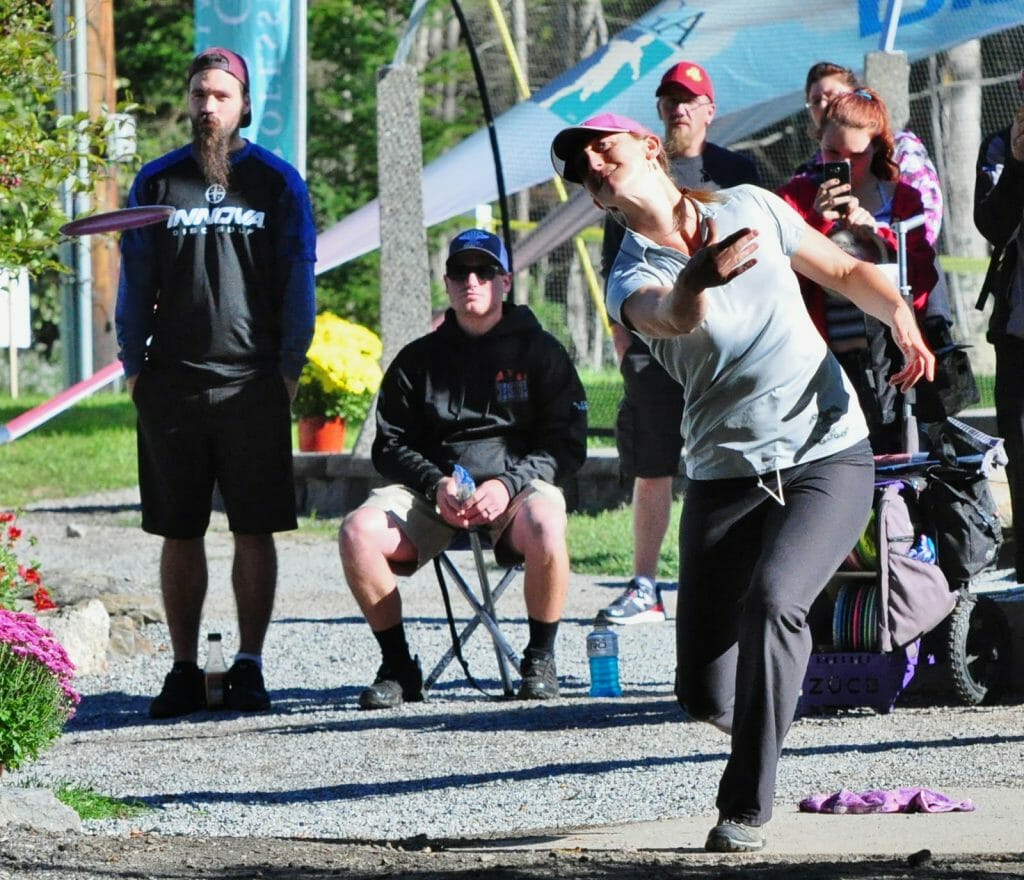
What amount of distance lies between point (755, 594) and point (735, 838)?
0.56 meters

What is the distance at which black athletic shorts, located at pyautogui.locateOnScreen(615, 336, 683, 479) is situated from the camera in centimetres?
859

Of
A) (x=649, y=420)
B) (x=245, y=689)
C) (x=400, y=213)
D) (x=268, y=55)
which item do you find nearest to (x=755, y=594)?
(x=245, y=689)

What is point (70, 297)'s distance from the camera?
26047mm

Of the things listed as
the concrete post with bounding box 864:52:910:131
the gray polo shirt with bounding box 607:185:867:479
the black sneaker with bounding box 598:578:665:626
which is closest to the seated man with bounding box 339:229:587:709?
the black sneaker with bounding box 598:578:665:626

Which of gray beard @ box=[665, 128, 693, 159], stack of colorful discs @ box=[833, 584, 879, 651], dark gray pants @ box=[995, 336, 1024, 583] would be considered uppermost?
gray beard @ box=[665, 128, 693, 159]

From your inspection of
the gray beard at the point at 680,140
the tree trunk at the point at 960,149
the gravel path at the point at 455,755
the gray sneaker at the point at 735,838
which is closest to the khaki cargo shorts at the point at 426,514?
the gravel path at the point at 455,755

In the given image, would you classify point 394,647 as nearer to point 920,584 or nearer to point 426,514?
point 426,514

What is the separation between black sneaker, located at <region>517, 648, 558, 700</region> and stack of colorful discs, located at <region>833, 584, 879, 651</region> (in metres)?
1.21

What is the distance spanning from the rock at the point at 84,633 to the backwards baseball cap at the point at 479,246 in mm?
2271

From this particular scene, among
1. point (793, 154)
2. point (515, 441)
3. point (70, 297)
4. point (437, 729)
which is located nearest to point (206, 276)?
point (515, 441)

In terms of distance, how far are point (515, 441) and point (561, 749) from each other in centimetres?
154

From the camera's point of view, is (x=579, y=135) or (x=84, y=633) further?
(x=84, y=633)

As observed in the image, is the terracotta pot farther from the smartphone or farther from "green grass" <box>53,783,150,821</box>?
"green grass" <box>53,783,150,821</box>

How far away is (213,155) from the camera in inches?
299
